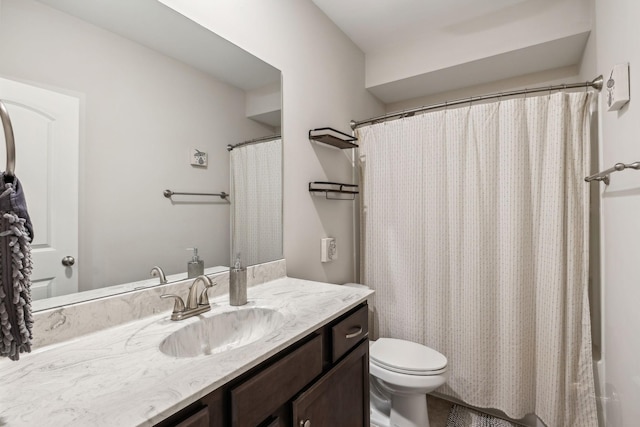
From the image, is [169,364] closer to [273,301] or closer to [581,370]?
[273,301]

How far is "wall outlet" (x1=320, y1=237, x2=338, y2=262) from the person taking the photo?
6.31ft

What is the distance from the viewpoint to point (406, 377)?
5.01 ft

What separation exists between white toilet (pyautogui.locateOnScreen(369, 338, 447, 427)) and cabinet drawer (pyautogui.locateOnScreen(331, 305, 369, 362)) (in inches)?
18.5

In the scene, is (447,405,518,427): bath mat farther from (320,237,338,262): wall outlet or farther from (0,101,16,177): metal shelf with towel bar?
(0,101,16,177): metal shelf with towel bar

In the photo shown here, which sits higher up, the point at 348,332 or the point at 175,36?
the point at 175,36

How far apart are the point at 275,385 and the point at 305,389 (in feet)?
0.52

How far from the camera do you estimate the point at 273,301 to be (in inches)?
47.3

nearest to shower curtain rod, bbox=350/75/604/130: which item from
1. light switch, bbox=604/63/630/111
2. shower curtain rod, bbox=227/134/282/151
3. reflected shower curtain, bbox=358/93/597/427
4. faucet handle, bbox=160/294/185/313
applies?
reflected shower curtain, bbox=358/93/597/427

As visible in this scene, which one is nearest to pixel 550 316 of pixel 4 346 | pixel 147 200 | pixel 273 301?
pixel 273 301

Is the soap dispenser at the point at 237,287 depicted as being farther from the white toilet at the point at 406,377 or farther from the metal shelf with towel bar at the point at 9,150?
the white toilet at the point at 406,377

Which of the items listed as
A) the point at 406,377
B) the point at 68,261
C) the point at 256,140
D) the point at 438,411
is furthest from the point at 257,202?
the point at 438,411

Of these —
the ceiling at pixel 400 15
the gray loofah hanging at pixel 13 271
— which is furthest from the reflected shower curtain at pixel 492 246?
the gray loofah hanging at pixel 13 271

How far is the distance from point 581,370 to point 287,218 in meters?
1.68

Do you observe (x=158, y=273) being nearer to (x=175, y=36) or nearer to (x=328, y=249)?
(x=175, y=36)
